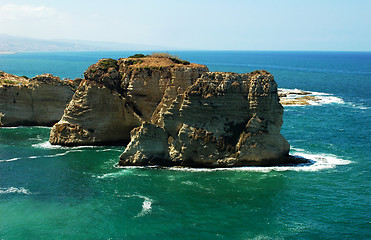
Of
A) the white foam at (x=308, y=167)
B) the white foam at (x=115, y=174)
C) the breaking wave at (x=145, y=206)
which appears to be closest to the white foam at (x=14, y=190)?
the white foam at (x=115, y=174)

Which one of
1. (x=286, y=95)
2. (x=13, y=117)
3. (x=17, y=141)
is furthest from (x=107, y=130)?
(x=286, y=95)

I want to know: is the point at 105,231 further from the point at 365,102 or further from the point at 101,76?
the point at 365,102

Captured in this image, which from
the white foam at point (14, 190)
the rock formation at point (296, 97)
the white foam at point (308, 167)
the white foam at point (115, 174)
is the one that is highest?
the rock formation at point (296, 97)

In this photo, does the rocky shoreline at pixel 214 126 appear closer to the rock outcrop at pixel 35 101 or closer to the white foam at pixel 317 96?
the rock outcrop at pixel 35 101

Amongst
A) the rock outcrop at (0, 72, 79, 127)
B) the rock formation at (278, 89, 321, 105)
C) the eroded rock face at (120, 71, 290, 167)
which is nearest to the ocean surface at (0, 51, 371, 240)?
the eroded rock face at (120, 71, 290, 167)

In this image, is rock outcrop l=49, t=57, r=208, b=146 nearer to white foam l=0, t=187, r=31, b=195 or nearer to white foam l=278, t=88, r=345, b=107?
white foam l=0, t=187, r=31, b=195
